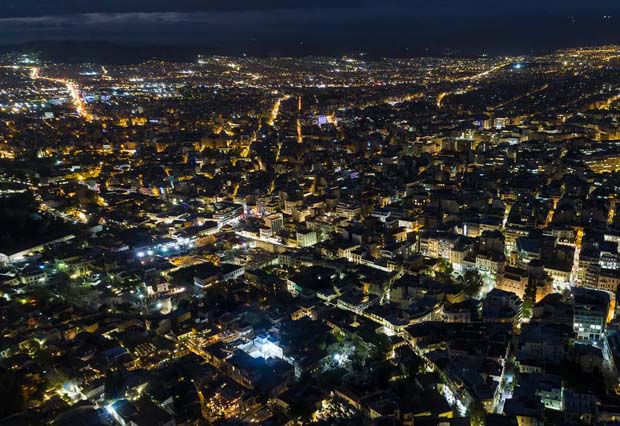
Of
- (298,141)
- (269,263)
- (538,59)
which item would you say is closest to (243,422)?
(269,263)

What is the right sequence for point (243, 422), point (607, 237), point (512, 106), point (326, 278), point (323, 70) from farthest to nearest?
point (323, 70)
point (512, 106)
point (607, 237)
point (326, 278)
point (243, 422)

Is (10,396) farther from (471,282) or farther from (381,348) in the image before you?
(471,282)

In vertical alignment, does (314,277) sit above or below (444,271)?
above

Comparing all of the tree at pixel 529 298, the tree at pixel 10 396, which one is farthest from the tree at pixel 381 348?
the tree at pixel 10 396

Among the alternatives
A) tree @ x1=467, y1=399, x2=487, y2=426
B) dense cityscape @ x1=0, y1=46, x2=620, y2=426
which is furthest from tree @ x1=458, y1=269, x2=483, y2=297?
tree @ x1=467, y1=399, x2=487, y2=426

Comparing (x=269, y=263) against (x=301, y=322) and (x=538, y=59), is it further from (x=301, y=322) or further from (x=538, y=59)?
(x=538, y=59)

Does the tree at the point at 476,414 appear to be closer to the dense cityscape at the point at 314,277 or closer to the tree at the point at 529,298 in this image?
the dense cityscape at the point at 314,277

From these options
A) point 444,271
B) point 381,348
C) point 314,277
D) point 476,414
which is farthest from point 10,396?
point 444,271

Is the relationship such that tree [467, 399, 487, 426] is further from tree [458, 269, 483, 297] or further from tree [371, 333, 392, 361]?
tree [458, 269, 483, 297]
